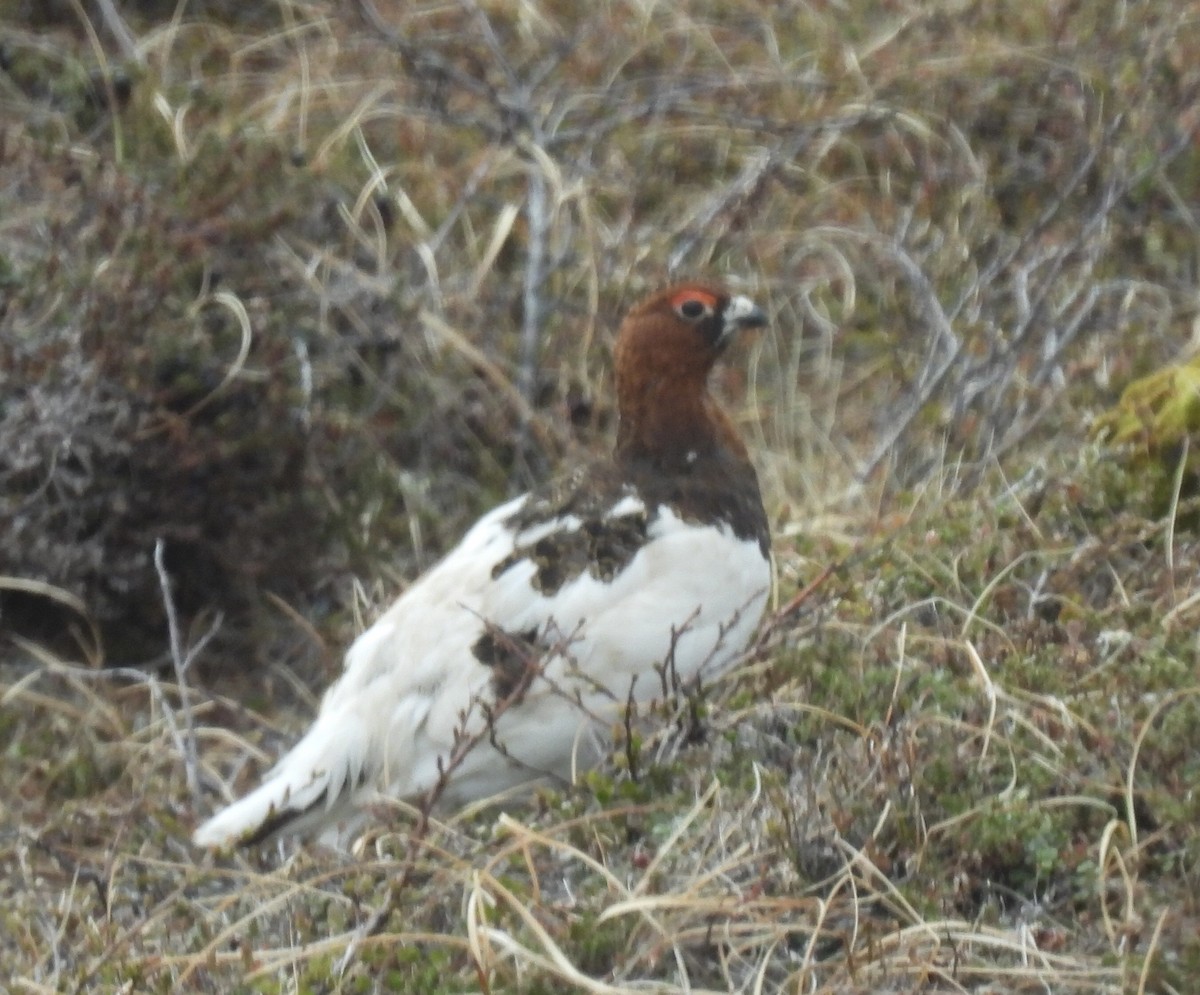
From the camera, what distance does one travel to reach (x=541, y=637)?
3.50 metres

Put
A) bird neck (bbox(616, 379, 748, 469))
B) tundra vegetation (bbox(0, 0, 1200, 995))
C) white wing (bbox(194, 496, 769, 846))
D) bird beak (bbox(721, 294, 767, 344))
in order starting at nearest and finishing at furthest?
tundra vegetation (bbox(0, 0, 1200, 995)) → white wing (bbox(194, 496, 769, 846)) → bird neck (bbox(616, 379, 748, 469)) → bird beak (bbox(721, 294, 767, 344))

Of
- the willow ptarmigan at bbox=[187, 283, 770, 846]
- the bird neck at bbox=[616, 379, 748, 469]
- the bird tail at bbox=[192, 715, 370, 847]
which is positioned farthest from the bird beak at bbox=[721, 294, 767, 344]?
the bird tail at bbox=[192, 715, 370, 847]

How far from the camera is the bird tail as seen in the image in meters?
3.54

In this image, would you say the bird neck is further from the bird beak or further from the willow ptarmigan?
the bird beak

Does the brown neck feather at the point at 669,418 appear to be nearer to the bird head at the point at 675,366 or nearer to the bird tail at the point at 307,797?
the bird head at the point at 675,366

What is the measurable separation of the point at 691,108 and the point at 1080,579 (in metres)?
2.60

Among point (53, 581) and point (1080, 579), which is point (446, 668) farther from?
point (53, 581)

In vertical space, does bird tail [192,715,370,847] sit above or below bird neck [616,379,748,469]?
below

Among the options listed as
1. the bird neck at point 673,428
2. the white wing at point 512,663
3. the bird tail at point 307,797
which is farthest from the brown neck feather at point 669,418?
the bird tail at point 307,797

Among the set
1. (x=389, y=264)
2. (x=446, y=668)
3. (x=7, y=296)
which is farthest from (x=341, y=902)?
(x=389, y=264)

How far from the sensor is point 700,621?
3506 mm

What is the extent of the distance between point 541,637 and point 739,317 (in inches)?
33.4

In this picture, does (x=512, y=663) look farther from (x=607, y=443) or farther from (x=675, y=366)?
(x=607, y=443)

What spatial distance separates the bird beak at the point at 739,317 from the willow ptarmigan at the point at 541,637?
0.25 meters
